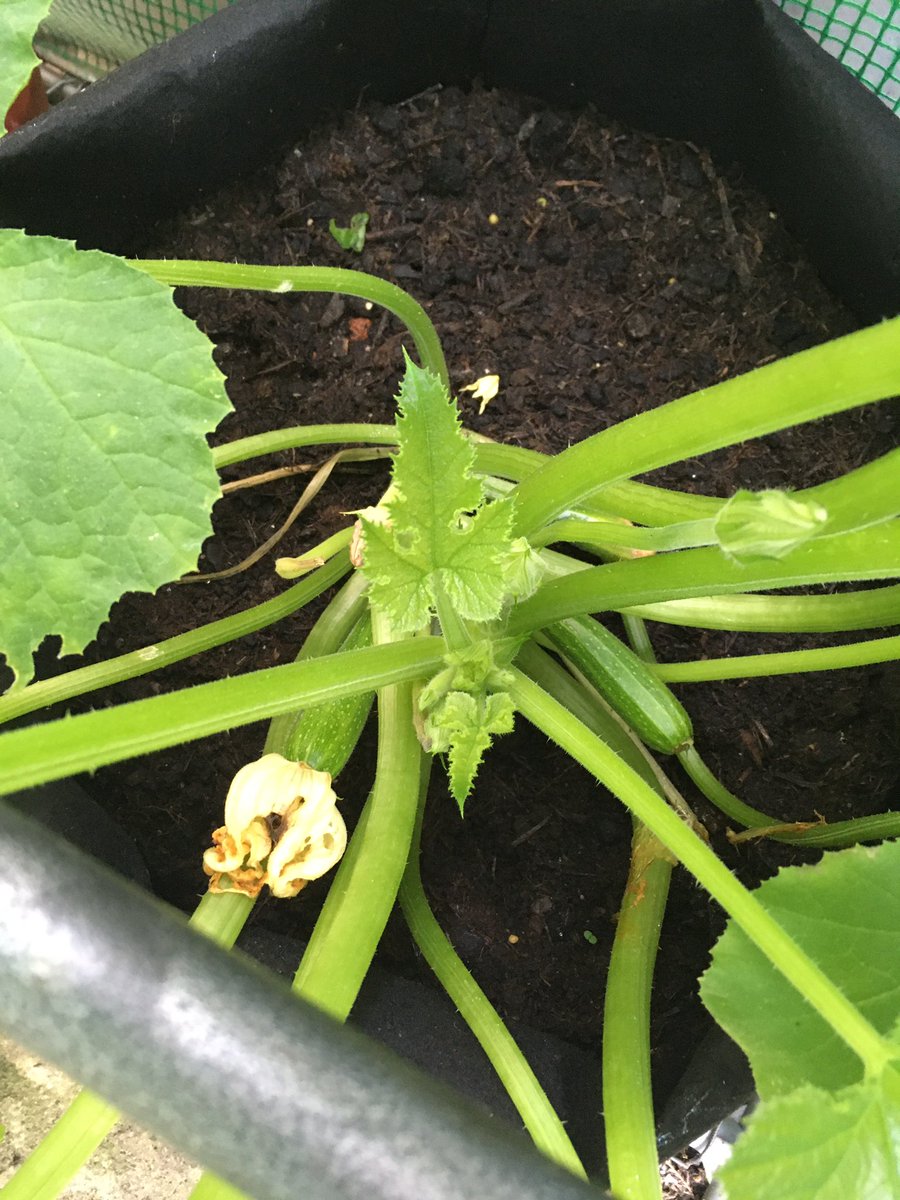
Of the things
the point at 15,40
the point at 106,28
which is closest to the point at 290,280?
the point at 15,40

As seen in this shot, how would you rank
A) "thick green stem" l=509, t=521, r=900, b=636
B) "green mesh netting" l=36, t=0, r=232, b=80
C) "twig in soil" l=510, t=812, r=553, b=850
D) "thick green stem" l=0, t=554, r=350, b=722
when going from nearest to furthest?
"thick green stem" l=509, t=521, r=900, b=636
"thick green stem" l=0, t=554, r=350, b=722
"twig in soil" l=510, t=812, r=553, b=850
"green mesh netting" l=36, t=0, r=232, b=80

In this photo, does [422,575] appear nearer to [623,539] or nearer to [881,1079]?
[623,539]

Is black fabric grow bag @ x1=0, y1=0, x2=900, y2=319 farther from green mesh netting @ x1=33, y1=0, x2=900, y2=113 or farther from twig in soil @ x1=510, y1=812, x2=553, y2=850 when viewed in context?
twig in soil @ x1=510, y1=812, x2=553, y2=850

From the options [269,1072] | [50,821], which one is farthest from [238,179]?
[269,1072]

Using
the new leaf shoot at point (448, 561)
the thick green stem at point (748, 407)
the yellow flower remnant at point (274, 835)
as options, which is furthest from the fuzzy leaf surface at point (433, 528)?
the yellow flower remnant at point (274, 835)

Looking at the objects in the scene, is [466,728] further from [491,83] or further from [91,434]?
[491,83]

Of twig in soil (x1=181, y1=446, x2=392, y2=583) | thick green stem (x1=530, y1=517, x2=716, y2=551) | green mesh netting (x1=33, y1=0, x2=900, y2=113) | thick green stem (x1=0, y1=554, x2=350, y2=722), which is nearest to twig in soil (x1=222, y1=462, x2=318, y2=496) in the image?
twig in soil (x1=181, y1=446, x2=392, y2=583)
